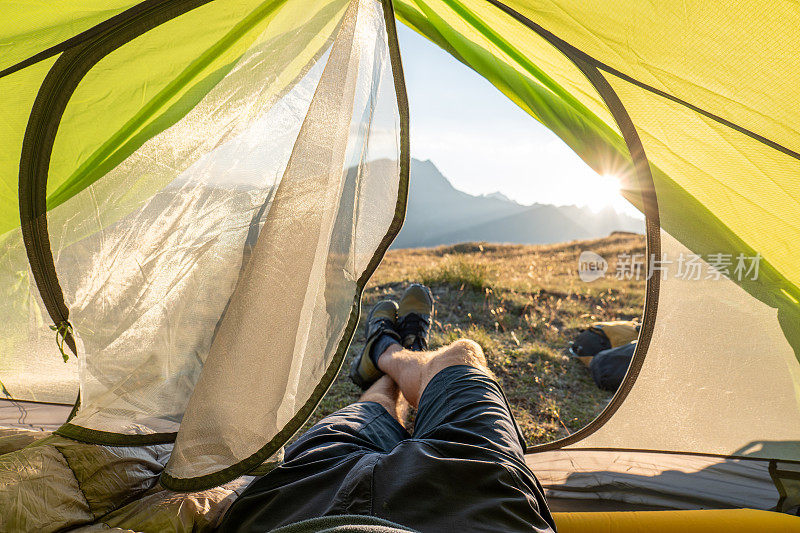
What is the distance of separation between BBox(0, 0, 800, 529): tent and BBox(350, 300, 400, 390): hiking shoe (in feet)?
3.16

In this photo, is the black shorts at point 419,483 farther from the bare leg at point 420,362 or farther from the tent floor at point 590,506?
the tent floor at point 590,506

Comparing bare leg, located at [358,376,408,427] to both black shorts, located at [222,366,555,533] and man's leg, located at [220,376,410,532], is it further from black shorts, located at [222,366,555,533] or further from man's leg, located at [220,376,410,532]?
black shorts, located at [222,366,555,533]

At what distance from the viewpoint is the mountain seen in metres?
122

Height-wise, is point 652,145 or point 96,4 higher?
point 96,4

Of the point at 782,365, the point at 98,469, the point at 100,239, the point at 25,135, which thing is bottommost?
the point at 98,469

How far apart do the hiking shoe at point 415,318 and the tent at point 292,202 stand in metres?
1.04

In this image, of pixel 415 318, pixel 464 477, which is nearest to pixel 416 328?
pixel 415 318

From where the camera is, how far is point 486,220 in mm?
136750

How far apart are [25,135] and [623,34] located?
1.79 metres

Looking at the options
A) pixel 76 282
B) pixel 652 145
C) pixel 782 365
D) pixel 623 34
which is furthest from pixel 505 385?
pixel 76 282

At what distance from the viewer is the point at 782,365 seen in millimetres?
1465

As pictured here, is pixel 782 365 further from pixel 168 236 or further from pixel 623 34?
pixel 168 236

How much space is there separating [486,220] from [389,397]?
138197 mm

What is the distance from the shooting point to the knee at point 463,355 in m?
1.66
